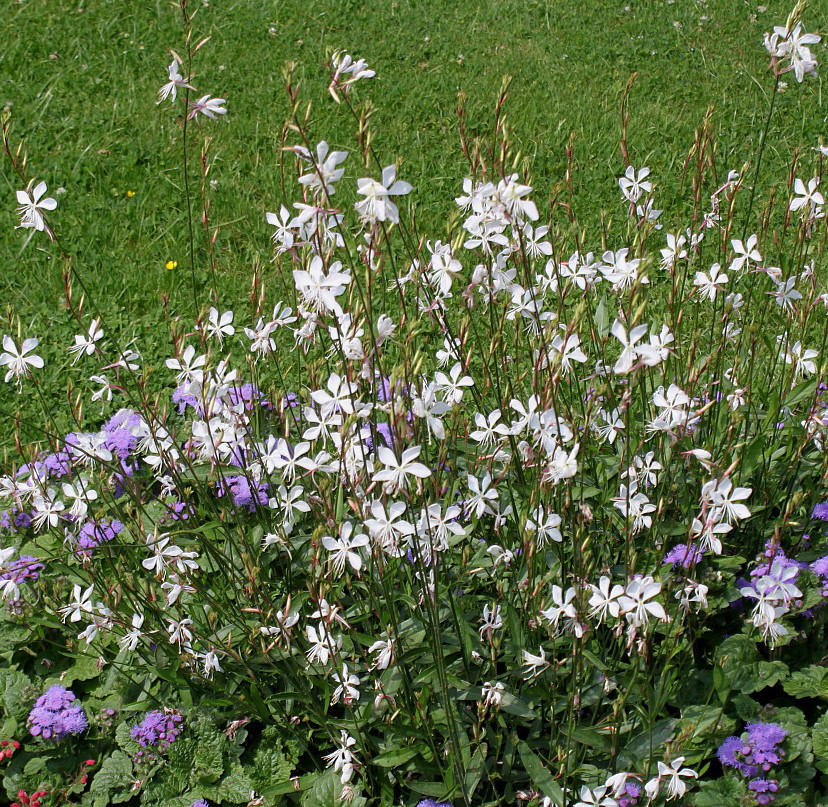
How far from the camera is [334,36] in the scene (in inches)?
241

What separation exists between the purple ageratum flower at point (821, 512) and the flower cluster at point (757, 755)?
63cm

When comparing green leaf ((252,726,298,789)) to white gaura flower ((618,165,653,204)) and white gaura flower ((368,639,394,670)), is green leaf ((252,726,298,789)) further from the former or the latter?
white gaura flower ((618,165,653,204))

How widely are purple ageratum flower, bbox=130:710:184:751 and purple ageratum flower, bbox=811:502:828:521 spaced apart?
5.56ft

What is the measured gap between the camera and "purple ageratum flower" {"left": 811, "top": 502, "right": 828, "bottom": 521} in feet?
7.39

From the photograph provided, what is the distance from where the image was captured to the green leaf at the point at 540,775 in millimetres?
1784

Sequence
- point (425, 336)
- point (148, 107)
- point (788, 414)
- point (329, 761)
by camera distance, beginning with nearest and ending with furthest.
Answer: point (329, 761) < point (788, 414) < point (425, 336) < point (148, 107)

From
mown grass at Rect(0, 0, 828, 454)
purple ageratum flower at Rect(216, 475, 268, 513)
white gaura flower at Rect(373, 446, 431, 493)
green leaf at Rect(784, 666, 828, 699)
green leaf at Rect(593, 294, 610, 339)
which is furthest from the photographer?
mown grass at Rect(0, 0, 828, 454)

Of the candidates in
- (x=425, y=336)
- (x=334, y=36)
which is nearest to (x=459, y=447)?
(x=425, y=336)

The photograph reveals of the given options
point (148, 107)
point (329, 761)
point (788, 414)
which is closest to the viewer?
point (329, 761)

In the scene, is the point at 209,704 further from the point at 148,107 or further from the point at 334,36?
the point at 334,36

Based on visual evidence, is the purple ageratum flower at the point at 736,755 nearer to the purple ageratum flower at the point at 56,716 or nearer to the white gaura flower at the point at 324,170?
the white gaura flower at the point at 324,170

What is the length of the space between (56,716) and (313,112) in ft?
13.1

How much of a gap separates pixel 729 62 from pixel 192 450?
528cm

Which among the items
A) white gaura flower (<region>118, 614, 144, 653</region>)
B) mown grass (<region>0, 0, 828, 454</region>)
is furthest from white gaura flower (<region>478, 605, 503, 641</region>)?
mown grass (<region>0, 0, 828, 454</region>)
